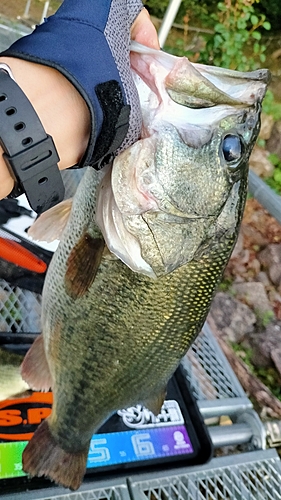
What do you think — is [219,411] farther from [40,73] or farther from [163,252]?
[40,73]

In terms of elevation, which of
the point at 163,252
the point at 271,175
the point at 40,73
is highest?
the point at 40,73

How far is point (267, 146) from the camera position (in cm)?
485

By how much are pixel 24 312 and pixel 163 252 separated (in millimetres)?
929

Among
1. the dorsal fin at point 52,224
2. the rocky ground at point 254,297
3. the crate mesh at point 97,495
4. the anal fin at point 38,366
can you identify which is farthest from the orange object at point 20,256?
the rocky ground at point 254,297

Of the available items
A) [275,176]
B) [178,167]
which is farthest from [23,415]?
[275,176]

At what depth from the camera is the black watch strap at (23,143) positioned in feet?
2.53

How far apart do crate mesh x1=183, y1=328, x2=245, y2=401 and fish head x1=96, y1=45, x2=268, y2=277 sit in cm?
101

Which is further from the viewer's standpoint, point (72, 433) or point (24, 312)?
point (24, 312)

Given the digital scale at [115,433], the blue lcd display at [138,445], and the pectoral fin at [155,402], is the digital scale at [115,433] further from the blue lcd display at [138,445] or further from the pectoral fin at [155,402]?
the pectoral fin at [155,402]

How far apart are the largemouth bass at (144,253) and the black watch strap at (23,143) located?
198mm

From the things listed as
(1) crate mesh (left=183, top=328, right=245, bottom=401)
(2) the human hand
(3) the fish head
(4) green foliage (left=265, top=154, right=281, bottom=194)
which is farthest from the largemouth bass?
(4) green foliage (left=265, top=154, right=281, bottom=194)

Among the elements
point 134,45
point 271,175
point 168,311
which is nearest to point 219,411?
point 168,311

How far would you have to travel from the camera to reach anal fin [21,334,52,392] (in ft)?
4.67

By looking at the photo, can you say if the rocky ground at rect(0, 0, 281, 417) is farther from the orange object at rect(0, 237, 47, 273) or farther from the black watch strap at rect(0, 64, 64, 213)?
the black watch strap at rect(0, 64, 64, 213)
